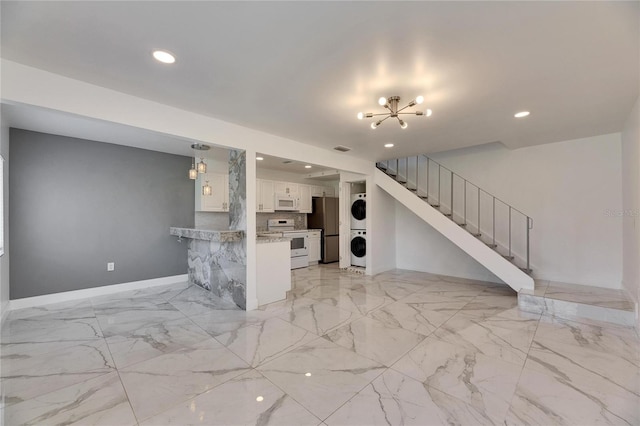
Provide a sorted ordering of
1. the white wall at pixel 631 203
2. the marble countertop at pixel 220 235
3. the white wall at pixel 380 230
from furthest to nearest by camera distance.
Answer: the white wall at pixel 380 230, the marble countertop at pixel 220 235, the white wall at pixel 631 203

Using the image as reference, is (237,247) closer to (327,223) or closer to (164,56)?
(164,56)

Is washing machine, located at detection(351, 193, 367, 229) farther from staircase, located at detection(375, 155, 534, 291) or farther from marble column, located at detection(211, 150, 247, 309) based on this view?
marble column, located at detection(211, 150, 247, 309)

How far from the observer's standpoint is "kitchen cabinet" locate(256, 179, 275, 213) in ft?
20.4

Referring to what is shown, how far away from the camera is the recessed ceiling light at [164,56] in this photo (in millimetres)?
1920

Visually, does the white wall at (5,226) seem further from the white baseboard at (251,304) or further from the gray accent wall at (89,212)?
the white baseboard at (251,304)

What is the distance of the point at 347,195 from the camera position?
6.12 meters

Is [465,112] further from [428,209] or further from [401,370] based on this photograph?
[401,370]

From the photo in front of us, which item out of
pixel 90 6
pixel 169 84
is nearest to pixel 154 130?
pixel 169 84

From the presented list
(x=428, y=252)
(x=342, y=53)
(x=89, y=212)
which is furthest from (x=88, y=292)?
(x=428, y=252)

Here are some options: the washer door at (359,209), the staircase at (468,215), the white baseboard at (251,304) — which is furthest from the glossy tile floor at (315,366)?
the washer door at (359,209)

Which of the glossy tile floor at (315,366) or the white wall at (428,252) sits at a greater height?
the white wall at (428,252)

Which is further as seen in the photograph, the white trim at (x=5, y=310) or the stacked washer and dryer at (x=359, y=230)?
the stacked washer and dryer at (x=359, y=230)

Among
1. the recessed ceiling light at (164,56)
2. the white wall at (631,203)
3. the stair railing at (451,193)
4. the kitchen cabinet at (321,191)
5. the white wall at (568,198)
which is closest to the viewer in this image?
the recessed ceiling light at (164,56)

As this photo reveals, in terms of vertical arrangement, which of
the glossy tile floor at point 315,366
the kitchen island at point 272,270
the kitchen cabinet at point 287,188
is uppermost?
the kitchen cabinet at point 287,188
